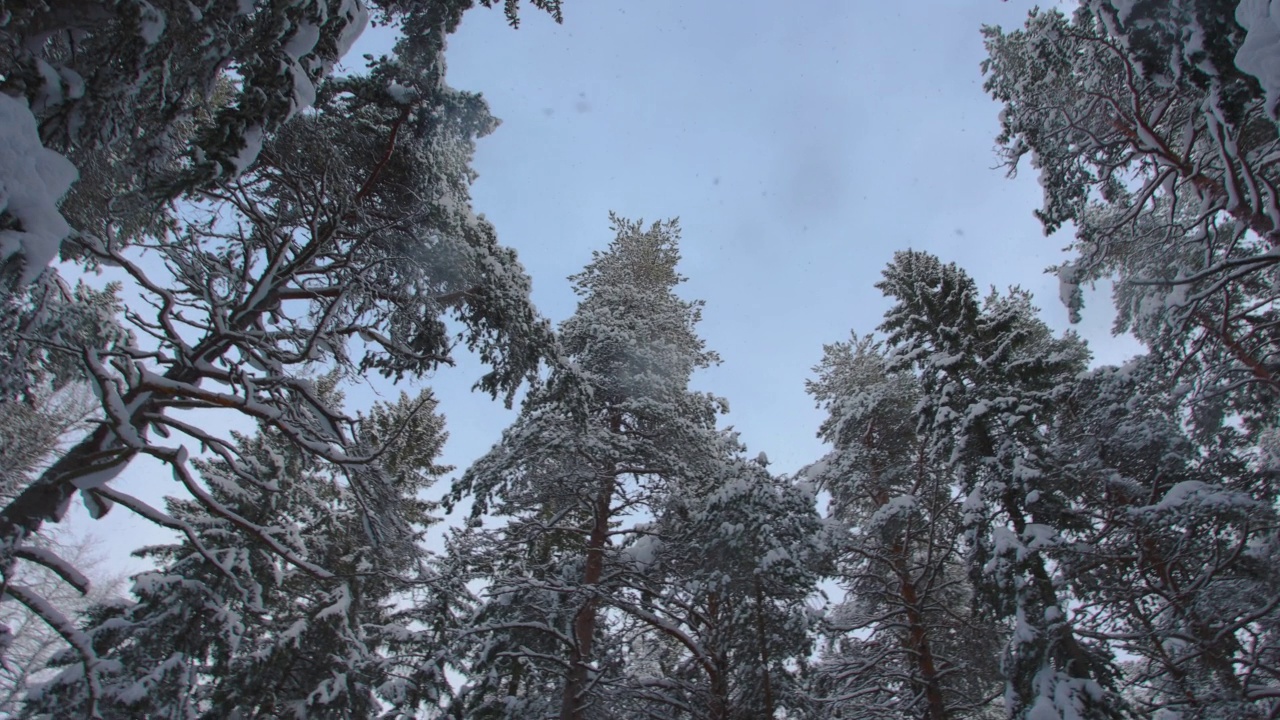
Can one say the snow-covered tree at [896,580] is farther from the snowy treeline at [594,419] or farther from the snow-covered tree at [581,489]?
the snow-covered tree at [581,489]

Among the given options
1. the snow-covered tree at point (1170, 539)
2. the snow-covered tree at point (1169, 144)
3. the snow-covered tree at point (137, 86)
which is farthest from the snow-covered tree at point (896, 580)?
the snow-covered tree at point (137, 86)

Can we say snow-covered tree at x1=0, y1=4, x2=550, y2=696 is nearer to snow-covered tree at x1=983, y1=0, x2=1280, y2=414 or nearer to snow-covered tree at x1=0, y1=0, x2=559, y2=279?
snow-covered tree at x1=0, y1=0, x2=559, y2=279

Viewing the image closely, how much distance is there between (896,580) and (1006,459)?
333 centimetres

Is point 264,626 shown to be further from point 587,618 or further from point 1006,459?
point 1006,459

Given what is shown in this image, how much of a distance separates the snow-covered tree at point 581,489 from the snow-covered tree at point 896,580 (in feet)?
9.95

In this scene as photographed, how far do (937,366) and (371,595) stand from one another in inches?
525

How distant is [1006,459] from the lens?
9.10m

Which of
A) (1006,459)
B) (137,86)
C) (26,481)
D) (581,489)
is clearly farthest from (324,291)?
(26,481)

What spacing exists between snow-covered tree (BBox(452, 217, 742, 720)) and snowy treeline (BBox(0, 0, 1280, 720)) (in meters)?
0.09

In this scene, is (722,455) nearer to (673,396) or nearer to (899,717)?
(673,396)

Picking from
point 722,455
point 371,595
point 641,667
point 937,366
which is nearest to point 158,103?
point 722,455

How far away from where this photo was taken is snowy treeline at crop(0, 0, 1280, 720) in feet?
14.4

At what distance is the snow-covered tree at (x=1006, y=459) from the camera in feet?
25.2

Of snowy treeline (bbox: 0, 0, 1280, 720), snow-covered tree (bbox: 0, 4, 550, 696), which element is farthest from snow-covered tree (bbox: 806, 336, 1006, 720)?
snow-covered tree (bbox: 0, 4, 550, 696)
